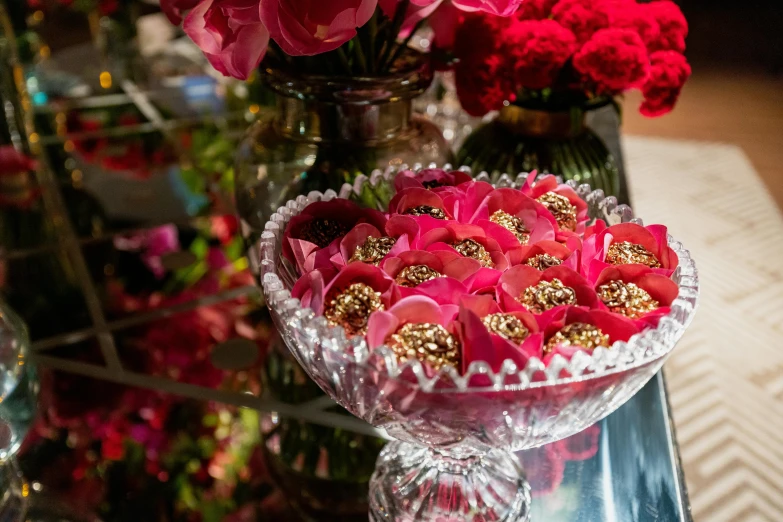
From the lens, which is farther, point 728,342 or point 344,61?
point 728,342

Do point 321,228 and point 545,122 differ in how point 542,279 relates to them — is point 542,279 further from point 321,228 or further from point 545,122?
point 545,122

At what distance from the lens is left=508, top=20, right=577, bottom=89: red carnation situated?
55cm

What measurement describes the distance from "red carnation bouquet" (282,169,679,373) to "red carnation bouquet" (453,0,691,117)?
15 centimetres

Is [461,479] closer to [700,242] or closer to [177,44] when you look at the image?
[700,242]

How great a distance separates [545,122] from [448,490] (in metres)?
0.37

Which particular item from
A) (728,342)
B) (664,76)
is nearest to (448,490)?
(664,76)

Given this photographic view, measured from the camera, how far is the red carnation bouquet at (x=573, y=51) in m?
0.55

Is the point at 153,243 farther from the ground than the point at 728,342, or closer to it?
farther from the ground

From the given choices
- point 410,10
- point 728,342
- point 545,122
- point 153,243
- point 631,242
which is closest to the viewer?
point 631,242

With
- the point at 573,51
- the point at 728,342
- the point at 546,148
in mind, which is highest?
the point at 573,51

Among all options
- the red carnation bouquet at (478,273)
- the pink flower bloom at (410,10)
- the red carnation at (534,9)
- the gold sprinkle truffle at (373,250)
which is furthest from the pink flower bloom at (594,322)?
the red carnation at (534,9)

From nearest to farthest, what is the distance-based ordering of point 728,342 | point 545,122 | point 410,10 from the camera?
point 410,10, point 545,122, point 728,342

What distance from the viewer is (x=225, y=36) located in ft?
1.40

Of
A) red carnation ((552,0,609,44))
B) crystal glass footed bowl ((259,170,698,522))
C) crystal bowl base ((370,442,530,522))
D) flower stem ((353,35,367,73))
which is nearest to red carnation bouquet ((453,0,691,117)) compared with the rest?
red carnation ((552,0,609,44))
